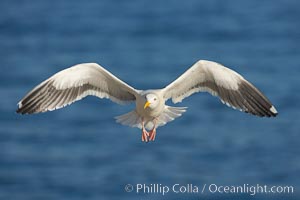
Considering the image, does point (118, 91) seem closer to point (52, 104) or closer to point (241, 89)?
point (52, 104)

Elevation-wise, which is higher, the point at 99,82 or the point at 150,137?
the point at 99,82

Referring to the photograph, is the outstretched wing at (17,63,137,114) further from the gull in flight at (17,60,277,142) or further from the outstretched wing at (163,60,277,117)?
the outstretched wing at (163,60,277,117)

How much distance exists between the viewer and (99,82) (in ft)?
31.6

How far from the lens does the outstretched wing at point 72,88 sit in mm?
9336

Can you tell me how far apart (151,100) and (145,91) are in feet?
1.07

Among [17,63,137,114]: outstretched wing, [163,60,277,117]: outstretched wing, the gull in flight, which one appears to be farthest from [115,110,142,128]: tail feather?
[163,60,277,117]: outstretched wing

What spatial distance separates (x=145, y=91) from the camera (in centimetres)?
924

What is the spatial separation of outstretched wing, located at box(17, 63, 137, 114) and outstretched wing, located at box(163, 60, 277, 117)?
548mm

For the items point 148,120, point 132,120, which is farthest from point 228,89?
point 132,120

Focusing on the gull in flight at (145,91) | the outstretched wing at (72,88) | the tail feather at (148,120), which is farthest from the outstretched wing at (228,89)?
the outstretched wing at (72,88)

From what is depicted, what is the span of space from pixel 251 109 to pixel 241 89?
0.24 meters

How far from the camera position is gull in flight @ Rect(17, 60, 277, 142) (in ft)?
30.6

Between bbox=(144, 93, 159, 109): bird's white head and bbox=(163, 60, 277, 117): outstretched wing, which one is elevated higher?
bbox=(163, 60, 277, 117): outstretched wing

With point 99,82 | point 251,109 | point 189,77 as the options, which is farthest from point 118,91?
point 251,109
